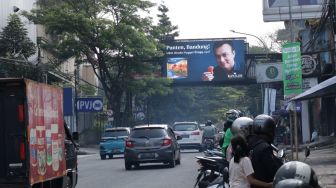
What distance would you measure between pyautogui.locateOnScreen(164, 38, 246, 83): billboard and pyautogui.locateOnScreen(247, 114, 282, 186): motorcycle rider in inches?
2046

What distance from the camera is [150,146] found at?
88.2 feet

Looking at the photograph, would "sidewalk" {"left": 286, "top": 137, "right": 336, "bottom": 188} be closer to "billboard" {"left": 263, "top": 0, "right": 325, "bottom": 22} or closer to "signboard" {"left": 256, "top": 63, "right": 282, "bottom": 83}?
"signboard" {"left": 256, "top": 63, "right": 282, "bottom": 83}

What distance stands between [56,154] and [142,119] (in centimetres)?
5490

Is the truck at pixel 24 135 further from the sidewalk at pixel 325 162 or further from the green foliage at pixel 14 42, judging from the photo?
the green foliage at pixel 14 42

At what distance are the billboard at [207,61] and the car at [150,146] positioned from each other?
33109 mm

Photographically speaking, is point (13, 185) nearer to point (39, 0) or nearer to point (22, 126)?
point (22, 126)

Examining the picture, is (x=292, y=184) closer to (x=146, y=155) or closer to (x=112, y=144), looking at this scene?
(x=146, y=155)

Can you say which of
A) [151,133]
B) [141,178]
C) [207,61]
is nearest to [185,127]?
[151,133]

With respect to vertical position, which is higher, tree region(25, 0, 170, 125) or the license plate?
tree region(25, 0, 170, 125)

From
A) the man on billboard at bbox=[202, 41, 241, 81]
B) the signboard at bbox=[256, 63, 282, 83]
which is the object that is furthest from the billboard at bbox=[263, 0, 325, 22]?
the man on billboard at bbox=[202, 41, 241, 81]

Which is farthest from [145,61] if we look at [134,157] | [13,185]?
[13,185]

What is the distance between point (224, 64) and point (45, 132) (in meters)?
46.7

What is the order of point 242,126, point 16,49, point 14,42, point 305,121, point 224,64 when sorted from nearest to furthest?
point 242,126, point 14,42, point 16,49, point 305,121, point 224,64

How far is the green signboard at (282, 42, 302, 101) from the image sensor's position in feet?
78.2
